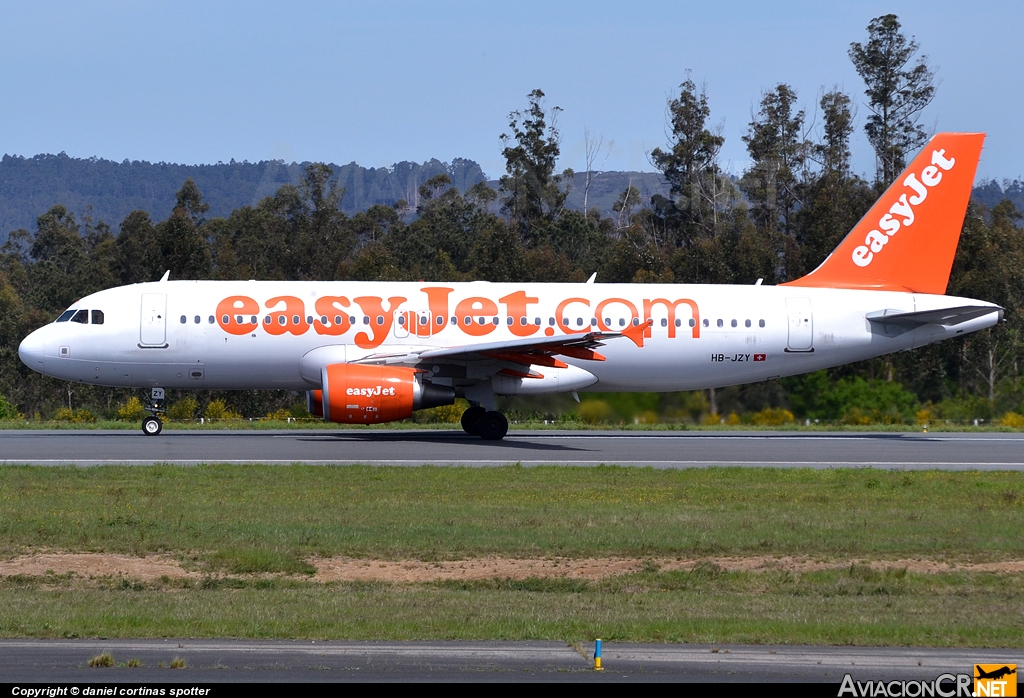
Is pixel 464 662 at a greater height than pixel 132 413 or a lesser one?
lesser

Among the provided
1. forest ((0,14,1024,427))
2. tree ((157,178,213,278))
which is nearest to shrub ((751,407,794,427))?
forest ((0,14,1024,427))

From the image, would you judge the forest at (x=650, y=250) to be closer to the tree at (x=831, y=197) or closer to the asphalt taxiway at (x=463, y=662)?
the tree at (x=831, y=197)

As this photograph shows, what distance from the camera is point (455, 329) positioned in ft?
95.5

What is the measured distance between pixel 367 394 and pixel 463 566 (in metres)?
12.6

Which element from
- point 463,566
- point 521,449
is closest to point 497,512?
point 463,566

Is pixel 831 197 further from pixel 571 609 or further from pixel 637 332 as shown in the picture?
pixel 571 609

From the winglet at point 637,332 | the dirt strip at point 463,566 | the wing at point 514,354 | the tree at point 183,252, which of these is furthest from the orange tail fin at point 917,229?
the tree at point 183,252

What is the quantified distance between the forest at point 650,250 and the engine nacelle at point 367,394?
184 inches

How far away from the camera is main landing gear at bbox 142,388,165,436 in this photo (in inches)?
1136

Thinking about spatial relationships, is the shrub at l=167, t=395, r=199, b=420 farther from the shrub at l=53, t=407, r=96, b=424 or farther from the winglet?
the winglet

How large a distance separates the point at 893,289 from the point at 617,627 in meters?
23.2

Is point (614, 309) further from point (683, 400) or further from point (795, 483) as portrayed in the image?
point (795, 483)

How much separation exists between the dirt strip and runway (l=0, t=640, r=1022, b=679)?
152 inches

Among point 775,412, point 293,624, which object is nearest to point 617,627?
point 293,624
